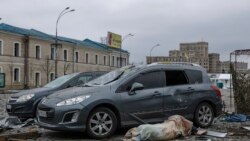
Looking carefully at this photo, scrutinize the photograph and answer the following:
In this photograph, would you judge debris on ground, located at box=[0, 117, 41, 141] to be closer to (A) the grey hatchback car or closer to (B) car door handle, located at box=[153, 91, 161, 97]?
(A) the grey hatchback car

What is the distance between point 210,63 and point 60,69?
67803 millimetres

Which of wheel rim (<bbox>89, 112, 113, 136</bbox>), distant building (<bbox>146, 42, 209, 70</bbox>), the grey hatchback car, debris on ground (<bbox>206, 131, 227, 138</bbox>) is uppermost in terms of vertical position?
distant building (<bbox>146, 42, 209, 70</bbox>)

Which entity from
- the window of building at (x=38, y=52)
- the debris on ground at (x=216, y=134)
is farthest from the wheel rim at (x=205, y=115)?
the window of building at (x=38, y=52)

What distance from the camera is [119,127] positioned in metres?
9.82

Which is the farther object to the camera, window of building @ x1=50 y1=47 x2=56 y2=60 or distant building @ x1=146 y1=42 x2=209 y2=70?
distant building @ x1=146 y1=42 x2=209 y2=70

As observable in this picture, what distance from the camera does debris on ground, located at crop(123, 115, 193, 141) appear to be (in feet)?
→ 28.9

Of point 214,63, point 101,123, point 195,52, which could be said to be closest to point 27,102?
point 101,123

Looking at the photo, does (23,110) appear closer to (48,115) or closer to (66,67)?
(48,115)

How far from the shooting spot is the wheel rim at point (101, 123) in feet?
30.7

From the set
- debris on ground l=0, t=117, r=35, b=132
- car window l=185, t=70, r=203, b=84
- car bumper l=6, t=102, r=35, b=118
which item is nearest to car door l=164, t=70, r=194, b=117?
car window l=185, t=70, r=203, b=84

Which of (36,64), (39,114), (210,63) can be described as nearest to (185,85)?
(39,114)

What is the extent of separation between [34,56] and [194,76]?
57.7 m

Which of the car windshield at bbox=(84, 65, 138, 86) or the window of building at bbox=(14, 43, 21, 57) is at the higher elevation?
the window of building at bbox=(14, 43, 21, 57)

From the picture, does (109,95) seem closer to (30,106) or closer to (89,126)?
(89,126)
